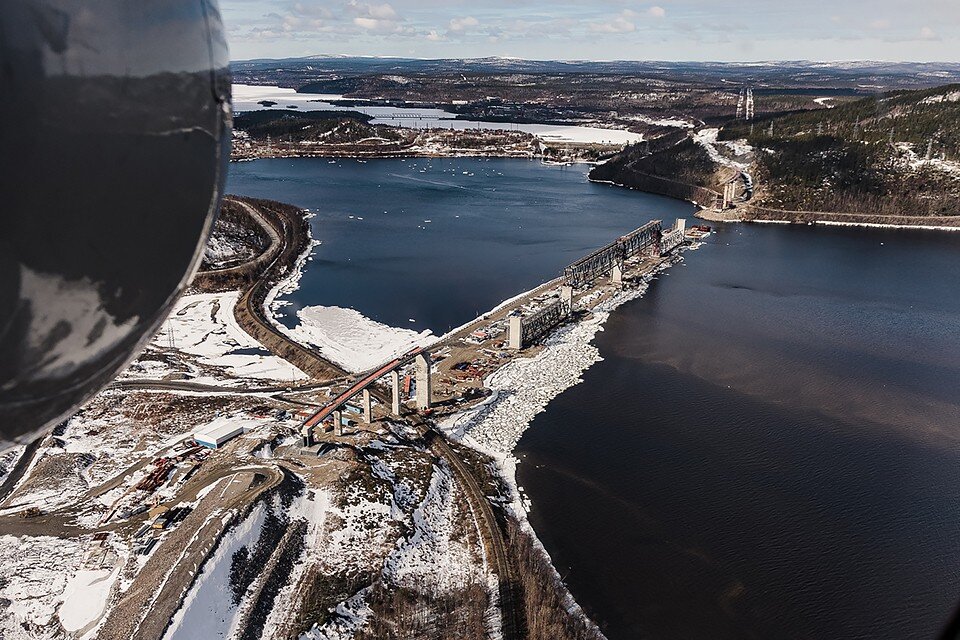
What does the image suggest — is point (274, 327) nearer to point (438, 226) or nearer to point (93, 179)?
point (438, 226)

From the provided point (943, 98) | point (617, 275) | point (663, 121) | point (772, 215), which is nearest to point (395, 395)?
→ point (617, 275)

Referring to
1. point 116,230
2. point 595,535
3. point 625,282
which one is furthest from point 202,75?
point 625,282

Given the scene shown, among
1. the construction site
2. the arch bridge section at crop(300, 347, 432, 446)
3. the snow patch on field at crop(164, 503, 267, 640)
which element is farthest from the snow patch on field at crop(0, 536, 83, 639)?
the arch bridge section at crop(300, 347, 432, 446)

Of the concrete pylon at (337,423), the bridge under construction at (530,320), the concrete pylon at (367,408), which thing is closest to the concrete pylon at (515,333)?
the bridge under construction at (530,320)

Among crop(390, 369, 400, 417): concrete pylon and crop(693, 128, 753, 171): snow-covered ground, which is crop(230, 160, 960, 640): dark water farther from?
crop(693, 128, 753, 171): snow-covered ground

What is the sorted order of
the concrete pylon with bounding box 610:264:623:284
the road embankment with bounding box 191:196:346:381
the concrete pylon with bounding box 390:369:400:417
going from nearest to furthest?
the concrete pylon with bounding box 390:369:400:417 → the road embankment with bounding box 191:196:346:381 → the concrete pylon with bounding box 610:264:623:284
